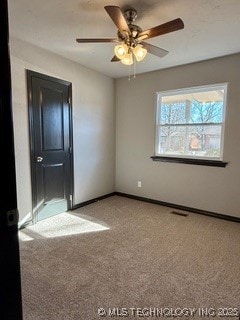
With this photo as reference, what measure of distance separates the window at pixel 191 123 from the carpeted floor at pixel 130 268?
1.18 m

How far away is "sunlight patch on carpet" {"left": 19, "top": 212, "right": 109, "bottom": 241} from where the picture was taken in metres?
2.75

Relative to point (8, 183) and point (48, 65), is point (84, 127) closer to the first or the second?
point (48, 65)

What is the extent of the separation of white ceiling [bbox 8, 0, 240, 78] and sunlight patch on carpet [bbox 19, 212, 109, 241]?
254cm

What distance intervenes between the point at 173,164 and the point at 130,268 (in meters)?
2.19

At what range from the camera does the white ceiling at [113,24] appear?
1.98 m

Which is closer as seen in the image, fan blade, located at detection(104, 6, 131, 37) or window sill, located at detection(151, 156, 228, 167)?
fan blade, located at detection(104, 6, 131, 37)

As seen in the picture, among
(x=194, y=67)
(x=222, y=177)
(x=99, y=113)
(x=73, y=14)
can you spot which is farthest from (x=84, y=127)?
(x=222, y=177)

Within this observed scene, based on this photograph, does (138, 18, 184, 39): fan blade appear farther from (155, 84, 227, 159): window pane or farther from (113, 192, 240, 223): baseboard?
(113, 192, 240, 223): baseboard

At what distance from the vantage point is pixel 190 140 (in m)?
3.64

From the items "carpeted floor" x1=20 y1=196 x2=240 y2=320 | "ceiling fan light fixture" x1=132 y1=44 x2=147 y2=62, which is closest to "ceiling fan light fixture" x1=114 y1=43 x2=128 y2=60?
"ceiling fan light fixture" x1=132 y1=44 x2=147 y2=62

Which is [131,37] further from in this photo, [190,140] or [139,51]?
[190,140]

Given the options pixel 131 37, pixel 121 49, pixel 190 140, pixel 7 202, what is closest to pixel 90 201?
pixel 190 140

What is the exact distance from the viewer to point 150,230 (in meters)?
2.91

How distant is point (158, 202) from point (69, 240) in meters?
2.00
